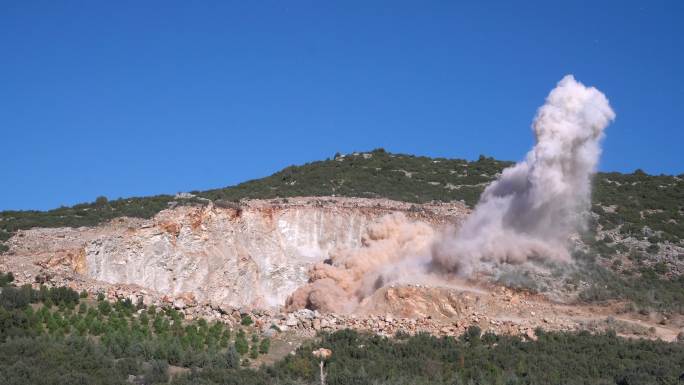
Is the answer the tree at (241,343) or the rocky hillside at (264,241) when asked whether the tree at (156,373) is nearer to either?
the tree at (241,343)

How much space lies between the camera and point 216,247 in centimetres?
4438

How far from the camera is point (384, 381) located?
2966 cm

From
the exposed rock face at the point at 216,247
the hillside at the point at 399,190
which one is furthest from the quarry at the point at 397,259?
the hillside at the point at 399,190

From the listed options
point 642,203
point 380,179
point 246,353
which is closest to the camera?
point 246,353

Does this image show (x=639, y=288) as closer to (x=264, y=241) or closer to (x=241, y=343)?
(x=264, y=241)

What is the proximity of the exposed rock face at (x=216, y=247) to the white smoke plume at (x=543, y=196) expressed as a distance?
4392 mm

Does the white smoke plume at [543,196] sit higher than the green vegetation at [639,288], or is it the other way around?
the white smoke plume at [543,196]

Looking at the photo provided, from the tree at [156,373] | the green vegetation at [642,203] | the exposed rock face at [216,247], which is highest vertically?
the green vegetation at [642,203]

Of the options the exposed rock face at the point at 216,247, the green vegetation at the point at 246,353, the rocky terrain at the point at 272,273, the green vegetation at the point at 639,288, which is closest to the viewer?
the green vegetation at the point at 246,353

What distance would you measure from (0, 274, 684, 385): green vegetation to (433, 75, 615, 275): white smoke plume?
25.1 ft

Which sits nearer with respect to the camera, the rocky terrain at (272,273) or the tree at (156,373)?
the tree at (156,373)

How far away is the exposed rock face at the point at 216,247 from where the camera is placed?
40906 mm

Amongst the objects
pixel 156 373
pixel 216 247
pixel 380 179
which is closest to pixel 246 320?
pixel 156 373

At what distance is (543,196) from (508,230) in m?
2.28
